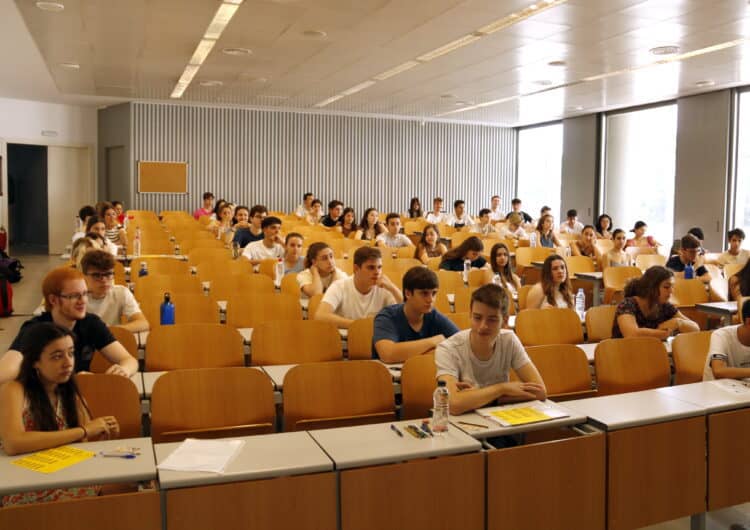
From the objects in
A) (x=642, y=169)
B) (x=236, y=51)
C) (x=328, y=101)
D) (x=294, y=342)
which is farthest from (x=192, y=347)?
(x=642, y=169)

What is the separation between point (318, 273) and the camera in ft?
20.9

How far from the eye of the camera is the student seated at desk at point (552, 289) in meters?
6.01

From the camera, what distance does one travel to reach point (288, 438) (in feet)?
9.63

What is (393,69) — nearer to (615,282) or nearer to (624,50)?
(624,50)

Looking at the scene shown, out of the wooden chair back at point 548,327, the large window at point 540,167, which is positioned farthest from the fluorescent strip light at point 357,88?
the wooden chair back at point 548,327

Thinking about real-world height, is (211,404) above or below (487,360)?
below

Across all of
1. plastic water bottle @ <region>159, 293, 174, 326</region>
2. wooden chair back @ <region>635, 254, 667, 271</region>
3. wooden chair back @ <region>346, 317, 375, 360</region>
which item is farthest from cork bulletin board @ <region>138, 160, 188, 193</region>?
wooden chair back @ <region>346, 317, 375, 360</region>

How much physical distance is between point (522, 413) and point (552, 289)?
3.00 metres

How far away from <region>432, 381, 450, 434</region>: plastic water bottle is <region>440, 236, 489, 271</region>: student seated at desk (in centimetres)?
477

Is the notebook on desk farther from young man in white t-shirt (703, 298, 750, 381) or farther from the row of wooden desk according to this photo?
young man in white t-shirt (703, 298, 750, 381)

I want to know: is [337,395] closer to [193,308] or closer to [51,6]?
[193,308]

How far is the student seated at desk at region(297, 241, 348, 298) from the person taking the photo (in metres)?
6.29

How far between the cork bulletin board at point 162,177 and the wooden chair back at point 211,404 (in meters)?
13.5

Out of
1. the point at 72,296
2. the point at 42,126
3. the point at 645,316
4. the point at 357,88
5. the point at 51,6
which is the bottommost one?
the point at 645,316
